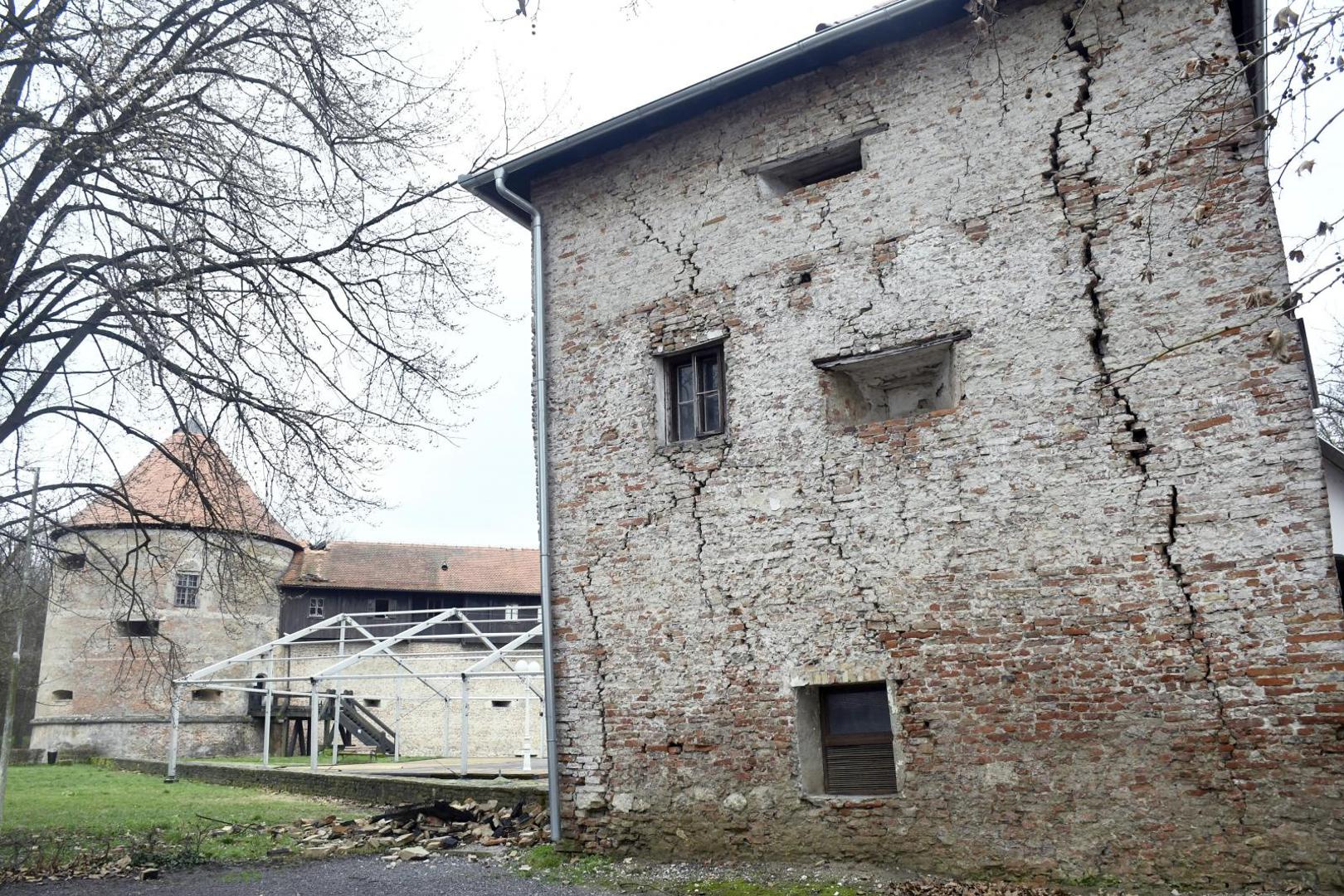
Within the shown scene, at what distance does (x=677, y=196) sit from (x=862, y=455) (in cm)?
330

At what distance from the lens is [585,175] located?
35.2ft

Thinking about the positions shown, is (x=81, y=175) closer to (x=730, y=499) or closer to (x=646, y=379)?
(x=646, y=379)

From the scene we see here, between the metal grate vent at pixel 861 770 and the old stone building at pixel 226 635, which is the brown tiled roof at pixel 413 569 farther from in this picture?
the metal grate vent at pixel 861 770

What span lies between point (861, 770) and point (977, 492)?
8.11ft

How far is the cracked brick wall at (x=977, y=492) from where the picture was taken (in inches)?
276

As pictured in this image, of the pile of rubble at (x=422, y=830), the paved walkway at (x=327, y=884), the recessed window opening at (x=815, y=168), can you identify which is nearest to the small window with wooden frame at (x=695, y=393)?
the recessed window opening at (x=815, y=168)

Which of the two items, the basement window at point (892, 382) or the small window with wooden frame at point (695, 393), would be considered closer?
the basement window at point (892, 382)

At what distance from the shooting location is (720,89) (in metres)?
9.70

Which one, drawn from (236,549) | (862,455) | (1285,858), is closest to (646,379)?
(862,455)

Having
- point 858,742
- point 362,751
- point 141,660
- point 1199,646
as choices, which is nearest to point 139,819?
point 858,742

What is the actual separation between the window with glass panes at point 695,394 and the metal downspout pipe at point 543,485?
143 centimetres

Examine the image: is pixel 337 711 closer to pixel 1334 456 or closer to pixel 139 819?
pixel 139 819

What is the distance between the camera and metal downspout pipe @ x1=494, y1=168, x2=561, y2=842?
974 centimetres

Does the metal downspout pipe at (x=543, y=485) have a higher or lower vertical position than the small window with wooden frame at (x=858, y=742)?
higher
